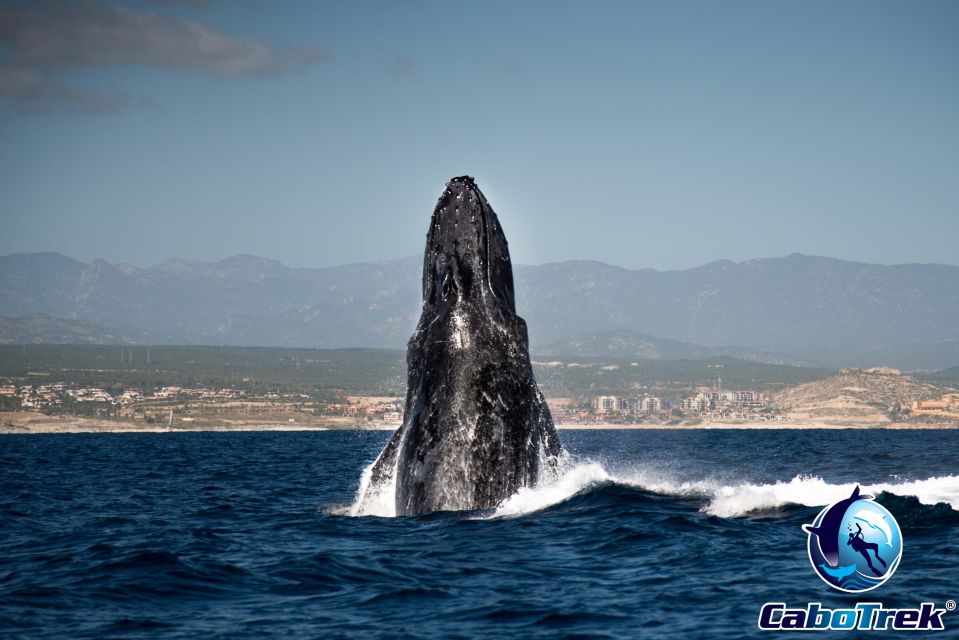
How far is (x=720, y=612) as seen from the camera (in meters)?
11.1

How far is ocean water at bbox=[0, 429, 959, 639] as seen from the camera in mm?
11016

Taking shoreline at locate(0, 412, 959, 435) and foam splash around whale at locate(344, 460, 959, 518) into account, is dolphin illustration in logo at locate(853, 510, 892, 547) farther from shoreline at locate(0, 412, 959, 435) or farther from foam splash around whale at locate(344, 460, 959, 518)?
shoreline at locate(0, 412, 959, 435)

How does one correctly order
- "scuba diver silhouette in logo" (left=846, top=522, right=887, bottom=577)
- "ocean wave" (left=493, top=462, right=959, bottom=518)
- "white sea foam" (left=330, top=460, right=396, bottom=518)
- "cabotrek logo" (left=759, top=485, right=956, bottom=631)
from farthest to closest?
"white sea foam" (left=330, top=460, right=396, bottom=518) < "ocean wave" (left=493, top=462, right=959, bottom=518) < "scuba diver silhouette in logo" (left=846, top=522, right=887, bottom=577) < "cabotrek logo" (left=759, top=485, right=956, bottom=631)

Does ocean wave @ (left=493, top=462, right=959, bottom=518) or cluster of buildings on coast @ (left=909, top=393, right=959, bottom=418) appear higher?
ocean wave @ (left=493, top=462, right=959, bottom=518)

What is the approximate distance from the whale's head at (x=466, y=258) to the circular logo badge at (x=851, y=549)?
546 centimetres

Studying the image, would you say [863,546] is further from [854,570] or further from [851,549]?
[854,570]

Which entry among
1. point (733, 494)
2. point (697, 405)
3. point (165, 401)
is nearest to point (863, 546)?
point (733, 494)

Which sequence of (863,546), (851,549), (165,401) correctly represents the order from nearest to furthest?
(851,549)
(863,546)
(165,401)

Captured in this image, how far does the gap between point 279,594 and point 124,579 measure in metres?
2.39

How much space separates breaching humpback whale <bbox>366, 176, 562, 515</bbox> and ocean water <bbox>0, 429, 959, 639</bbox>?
0.47 meters

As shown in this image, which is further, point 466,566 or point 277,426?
point 277,426

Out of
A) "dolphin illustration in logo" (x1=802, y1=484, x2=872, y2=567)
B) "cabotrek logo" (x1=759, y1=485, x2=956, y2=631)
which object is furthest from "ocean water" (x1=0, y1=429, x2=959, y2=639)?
"dolphin illustration in logo" (x1=802, y1=484, x2=872, y2=567)

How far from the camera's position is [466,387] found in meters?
15.1

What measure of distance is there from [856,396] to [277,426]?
3186 inches
